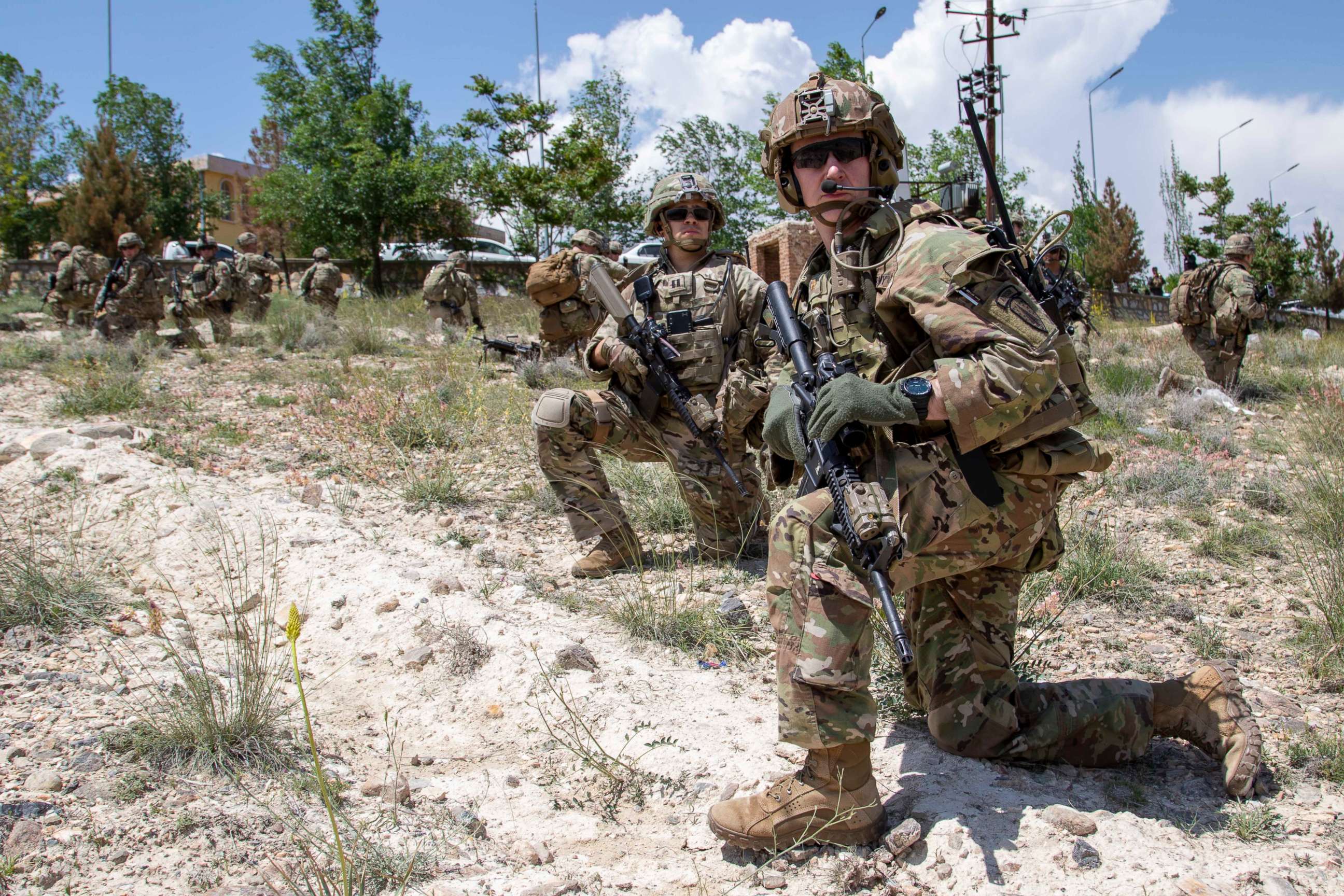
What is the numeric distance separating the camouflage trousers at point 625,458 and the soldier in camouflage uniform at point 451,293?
9014mm

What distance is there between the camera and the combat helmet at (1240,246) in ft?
28.7

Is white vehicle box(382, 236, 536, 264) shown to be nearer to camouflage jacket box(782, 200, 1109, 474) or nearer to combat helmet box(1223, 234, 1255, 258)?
combat helmet box(1223, 234, 1255, 258)

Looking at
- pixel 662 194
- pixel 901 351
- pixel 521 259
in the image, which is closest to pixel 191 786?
pixel 901 351

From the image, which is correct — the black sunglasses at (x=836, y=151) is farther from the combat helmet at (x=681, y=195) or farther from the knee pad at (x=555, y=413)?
the knee pad at (x=555, y=413)

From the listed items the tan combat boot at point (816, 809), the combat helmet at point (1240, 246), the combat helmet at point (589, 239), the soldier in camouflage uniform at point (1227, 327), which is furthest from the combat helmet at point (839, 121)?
the combat helmet at point (1240, 246)

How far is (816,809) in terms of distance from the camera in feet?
6.89

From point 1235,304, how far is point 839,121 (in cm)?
779

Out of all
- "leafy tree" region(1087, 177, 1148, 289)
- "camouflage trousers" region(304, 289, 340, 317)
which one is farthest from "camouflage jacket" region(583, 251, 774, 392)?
"leafy tree" region(1087, 177, 1148, 289)

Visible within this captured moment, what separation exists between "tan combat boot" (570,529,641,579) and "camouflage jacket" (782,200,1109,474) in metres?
2.10

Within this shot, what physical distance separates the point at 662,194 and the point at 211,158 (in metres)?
44.8

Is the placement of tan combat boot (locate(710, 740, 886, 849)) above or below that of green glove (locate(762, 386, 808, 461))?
below

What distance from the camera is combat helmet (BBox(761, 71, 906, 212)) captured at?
238 centimetres

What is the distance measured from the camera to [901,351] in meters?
2.36

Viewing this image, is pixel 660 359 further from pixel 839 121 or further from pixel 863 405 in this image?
pixel 863 405
